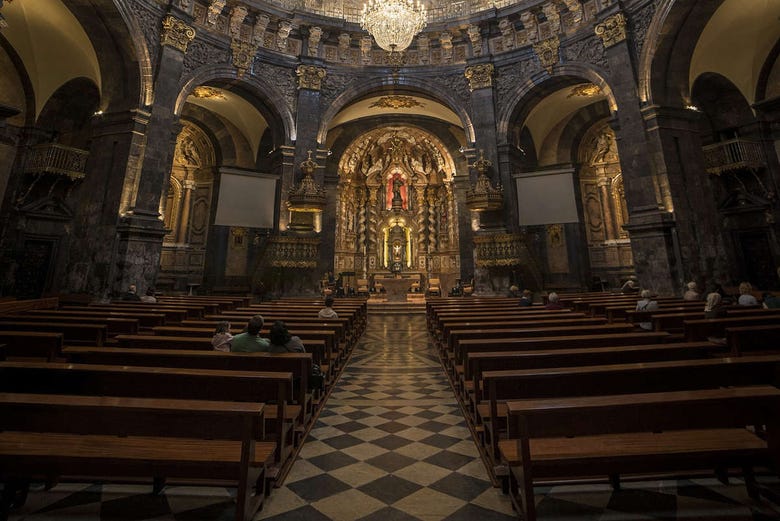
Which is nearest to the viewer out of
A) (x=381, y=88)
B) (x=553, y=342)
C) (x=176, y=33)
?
(x=553, y=342)

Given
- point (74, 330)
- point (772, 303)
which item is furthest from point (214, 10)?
point (772, 303)

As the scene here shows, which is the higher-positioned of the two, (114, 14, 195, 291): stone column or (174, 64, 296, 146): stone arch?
(174, 64, 296, 146): stone arch

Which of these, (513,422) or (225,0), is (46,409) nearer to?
(513,422)

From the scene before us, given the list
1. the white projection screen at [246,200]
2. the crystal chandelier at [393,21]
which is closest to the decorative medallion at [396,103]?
the crystal chandelier at [393,21]

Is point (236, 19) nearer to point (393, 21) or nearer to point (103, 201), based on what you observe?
point (393, 21)

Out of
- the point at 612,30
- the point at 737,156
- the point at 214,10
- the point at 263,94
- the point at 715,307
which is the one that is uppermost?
the point at 214,10

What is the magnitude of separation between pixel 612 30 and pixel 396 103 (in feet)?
29.3

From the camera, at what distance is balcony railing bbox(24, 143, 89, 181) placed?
37.4 feet

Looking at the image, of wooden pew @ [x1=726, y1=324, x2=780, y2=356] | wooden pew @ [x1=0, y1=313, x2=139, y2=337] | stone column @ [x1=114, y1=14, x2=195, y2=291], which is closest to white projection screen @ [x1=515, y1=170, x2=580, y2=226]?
wooden pew @ [x1=726, y1=324, x2=780, y2=356]

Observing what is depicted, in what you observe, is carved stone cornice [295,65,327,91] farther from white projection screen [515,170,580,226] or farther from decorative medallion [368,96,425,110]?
white projection screen [515,170,580,226]

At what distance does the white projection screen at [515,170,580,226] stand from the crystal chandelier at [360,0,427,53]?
6.53 meters

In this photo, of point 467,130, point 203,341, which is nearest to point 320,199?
point 467,130

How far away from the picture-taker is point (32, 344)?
10.9ft

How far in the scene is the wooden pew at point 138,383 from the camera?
2256mm
